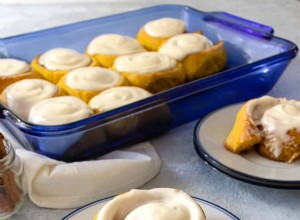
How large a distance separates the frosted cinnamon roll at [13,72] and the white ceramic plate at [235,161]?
326 millimetres

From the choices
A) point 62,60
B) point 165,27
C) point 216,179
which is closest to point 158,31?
point 165,27

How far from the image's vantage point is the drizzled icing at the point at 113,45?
39.0 inches

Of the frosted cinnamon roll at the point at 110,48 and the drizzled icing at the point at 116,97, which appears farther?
the frosted cinnamon roll at the point at 110,48

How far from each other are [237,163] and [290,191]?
81 mm

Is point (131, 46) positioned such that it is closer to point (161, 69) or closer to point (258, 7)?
point (161, 69)

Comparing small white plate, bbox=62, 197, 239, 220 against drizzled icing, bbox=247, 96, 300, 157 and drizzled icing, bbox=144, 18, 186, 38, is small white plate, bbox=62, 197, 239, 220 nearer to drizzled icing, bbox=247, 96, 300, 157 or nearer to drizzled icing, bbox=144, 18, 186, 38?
drizzled icing, bbox=247, 96, 300, 157

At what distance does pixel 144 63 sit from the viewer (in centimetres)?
91

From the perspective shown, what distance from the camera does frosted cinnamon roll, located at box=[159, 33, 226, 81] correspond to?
96cm

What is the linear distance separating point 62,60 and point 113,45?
0.12 m

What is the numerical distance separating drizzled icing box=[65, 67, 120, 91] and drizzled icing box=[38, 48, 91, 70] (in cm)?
4

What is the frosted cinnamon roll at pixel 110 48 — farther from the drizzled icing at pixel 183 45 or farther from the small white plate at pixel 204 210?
the small white plate at pixel 204 210

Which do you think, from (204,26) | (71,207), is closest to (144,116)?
(71,207)

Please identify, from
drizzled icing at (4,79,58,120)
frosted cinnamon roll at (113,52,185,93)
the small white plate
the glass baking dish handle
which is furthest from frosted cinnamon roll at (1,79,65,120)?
the glass baking dish handle

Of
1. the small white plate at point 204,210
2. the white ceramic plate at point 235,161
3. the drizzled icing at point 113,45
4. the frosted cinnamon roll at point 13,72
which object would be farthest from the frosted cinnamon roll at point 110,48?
the small white plate at point 204,210
